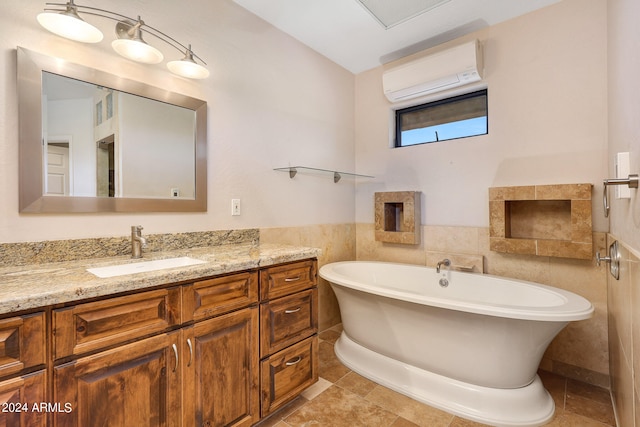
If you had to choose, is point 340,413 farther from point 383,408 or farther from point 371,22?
point 371,22

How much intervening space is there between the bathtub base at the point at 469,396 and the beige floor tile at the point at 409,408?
36 millimetres

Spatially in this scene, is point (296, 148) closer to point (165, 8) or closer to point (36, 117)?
point (165, 8)

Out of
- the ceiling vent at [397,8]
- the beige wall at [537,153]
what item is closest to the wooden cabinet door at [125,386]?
the beige wall at [537,153]

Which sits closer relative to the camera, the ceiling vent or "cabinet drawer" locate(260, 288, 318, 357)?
"cabinet drawer" locate(260, 288, 318, 357)

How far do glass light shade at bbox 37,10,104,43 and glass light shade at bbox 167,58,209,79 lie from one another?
0.37m

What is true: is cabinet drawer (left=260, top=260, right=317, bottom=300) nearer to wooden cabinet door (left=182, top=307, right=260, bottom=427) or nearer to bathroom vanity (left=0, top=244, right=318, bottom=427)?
bathroom vanity (left=0, top=244, right=318, bottom=427)

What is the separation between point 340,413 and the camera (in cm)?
165

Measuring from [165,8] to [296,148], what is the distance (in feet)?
4.08

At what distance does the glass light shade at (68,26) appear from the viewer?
123cm

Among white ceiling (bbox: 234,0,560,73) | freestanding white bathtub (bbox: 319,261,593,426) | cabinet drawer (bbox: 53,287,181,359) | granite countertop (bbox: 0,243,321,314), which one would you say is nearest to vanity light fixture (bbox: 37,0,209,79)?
white ceiling (bbox: 234,0,560,73)

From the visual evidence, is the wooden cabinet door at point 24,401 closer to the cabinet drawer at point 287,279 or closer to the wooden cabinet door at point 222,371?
the wooden cabinet door at point 222,371

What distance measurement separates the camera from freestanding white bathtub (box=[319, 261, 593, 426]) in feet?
5.00

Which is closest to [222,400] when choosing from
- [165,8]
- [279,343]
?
[279,343]

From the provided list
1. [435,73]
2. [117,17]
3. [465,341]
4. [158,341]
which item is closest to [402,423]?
[465,341]
